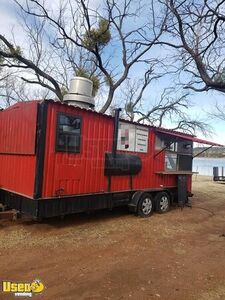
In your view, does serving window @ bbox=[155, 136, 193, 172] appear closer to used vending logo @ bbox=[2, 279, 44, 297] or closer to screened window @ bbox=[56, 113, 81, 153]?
screened window @ bbox=[56, 113, 81, 153]

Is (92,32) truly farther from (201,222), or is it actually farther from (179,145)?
(201,222)

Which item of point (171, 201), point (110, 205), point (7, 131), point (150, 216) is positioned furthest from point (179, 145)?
point (7, 131)

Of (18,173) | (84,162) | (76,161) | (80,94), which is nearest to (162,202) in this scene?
(84,162)

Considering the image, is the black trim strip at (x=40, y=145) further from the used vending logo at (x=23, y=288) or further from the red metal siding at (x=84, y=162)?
the used vending logo at (x=23, y=288)

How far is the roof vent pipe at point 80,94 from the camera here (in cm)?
934

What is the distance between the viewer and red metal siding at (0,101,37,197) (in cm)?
738

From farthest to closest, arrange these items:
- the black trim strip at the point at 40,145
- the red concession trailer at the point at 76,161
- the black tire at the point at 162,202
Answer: the black tire at the point at 162,202 < the red concession trailer at the point at 76,161 < the black trim strip at the point at 40,145

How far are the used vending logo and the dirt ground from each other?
100 millimetres

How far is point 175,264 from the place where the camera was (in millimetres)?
5746

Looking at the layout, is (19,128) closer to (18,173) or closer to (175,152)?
(18,173)

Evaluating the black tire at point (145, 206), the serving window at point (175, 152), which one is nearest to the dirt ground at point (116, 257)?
the black tire at point (145, 206)

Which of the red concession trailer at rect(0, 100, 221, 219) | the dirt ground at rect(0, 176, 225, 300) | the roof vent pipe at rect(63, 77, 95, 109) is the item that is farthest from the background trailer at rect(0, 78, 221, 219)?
the roof vent pipe at rect(63, 77, 95, 109)

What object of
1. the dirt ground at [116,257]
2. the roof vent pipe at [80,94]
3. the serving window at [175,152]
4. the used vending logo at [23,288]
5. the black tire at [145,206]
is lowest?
the used vending logo at [23,288]

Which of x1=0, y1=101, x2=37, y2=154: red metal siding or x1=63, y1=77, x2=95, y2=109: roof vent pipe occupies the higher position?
x1=63, y1=77, x2=95, y2=109: roof vent pipe
